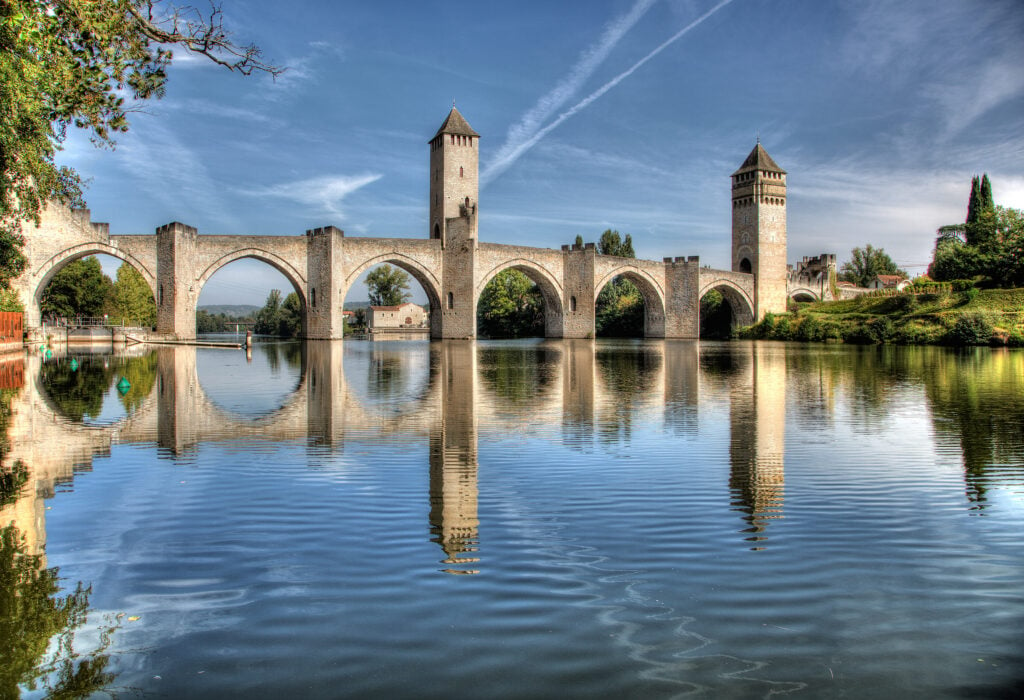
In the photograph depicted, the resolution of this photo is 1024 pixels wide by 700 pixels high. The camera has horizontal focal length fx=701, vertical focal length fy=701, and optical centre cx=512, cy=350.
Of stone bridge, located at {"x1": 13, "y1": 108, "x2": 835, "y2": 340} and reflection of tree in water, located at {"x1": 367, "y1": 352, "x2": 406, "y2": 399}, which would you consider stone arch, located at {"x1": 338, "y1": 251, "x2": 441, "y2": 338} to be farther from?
reflection of tree in water, located at {"x1": 367, "y1": 352, "x2": 406, "y2": 399}

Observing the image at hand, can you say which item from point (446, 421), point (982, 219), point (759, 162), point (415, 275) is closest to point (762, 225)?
point (759, 162)

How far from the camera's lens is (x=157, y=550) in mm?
3838

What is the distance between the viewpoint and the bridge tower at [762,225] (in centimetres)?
5859

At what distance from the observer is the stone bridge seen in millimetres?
33688

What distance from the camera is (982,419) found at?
30.1ft

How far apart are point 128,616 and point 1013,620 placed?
3.75 meters

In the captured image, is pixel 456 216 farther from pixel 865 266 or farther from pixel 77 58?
pixel 865 266

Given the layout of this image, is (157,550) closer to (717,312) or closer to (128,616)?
(128,616)

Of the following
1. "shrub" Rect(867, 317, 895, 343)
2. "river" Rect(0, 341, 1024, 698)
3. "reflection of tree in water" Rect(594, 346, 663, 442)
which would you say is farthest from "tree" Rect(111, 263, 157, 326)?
"river" Rect(0, 341, 1024, 698)

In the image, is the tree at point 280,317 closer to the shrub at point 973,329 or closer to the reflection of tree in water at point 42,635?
the shrub at point 973,329

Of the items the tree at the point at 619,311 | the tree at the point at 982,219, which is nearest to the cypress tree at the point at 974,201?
the tree at the point at 982,219

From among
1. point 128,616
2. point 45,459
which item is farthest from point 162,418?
point 128,616

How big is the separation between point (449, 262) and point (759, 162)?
31.4 m

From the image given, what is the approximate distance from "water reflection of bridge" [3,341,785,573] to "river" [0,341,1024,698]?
0.20ft
